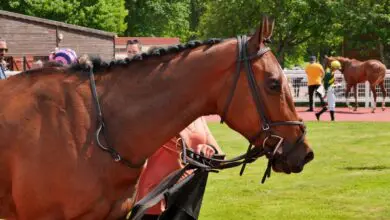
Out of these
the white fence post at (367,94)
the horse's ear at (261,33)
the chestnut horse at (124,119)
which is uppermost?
the horse's ear at (261,33)

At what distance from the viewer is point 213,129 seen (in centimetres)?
2067

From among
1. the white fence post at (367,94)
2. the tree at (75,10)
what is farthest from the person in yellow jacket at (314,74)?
the tree at (75,10)

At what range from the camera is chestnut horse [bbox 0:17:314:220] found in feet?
13.9

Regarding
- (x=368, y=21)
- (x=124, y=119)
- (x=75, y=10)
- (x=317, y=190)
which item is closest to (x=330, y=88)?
(x=317, y=190)

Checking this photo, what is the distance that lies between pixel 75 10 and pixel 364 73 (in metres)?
25.6

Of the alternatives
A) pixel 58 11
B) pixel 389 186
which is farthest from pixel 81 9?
pixel 389 186

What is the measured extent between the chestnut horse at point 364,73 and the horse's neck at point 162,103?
24.3 metres

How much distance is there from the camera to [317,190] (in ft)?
34.6

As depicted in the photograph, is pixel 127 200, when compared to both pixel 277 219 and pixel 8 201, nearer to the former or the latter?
pixel 8 201

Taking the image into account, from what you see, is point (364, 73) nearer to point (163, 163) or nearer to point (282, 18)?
point (282, 18)

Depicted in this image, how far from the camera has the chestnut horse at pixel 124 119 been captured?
13.9 feet

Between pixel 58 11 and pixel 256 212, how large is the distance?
4058 cm

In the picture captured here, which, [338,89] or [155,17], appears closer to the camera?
[338,89]

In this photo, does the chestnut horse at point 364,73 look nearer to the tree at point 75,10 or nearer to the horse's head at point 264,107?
the tree at point 75,10
